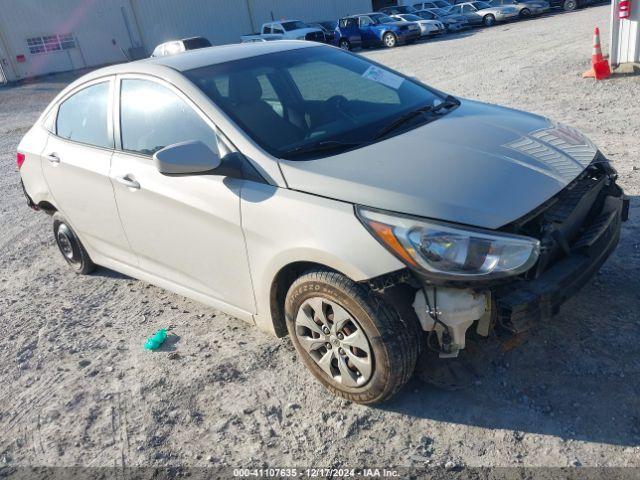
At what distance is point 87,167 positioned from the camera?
4000 mm

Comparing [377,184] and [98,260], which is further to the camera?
[98,260]

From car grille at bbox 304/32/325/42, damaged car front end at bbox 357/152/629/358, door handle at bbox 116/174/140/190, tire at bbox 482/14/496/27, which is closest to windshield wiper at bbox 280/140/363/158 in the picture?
damaged car front end at bbox 357/152/629/358

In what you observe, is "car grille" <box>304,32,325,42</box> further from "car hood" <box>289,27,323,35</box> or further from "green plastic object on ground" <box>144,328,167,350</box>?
"green plastic object on ground" <box>144,328,167,350</box>

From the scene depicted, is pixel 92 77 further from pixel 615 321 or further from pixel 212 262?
pixel 615 321

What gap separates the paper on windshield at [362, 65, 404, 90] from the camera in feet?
12.8

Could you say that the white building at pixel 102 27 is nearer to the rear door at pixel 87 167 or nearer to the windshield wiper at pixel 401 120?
the rear door at pixel 87 167

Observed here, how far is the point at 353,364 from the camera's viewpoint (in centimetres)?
284

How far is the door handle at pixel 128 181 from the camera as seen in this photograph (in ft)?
11.7

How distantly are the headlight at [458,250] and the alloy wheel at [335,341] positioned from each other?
0.49 m

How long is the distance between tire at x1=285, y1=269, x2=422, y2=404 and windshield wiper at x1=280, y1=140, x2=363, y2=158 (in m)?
0.67

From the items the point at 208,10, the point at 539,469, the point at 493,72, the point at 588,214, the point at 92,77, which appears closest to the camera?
the point at 539,469

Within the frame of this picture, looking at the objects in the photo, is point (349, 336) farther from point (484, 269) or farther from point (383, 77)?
point (383, 77)

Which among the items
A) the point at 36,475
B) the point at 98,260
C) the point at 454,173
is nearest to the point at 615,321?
the point at 454,173

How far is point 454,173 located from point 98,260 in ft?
10.3
